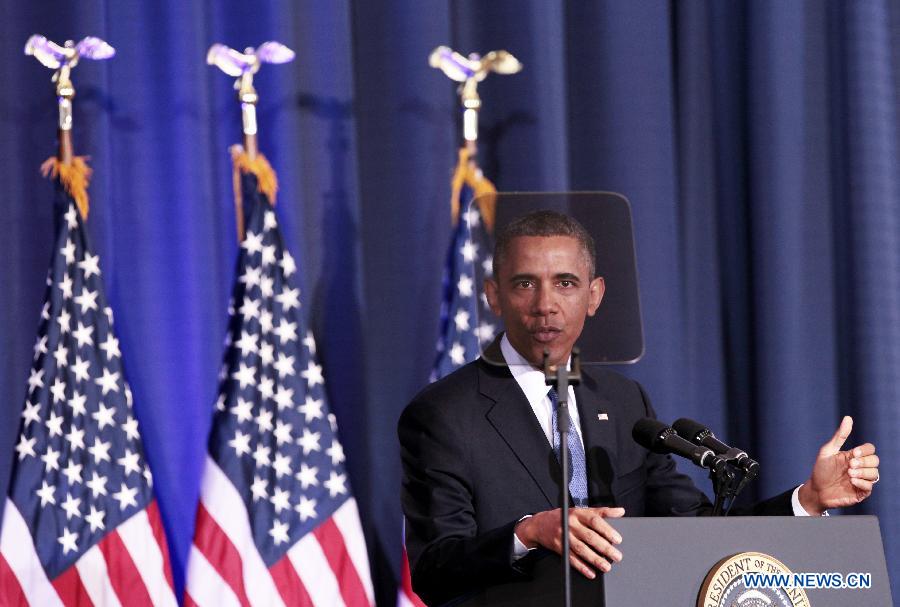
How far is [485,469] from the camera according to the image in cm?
285

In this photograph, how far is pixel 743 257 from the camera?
515 centimetres

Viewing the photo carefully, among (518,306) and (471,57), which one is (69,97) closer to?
(471,57)

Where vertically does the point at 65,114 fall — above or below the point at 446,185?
above

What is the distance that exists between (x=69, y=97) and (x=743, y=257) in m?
2.76

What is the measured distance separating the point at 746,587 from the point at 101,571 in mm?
2671

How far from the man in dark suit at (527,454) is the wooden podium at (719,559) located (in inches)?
6.0

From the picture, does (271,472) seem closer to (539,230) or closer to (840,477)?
(539,230)

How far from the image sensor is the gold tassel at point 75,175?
435 cm

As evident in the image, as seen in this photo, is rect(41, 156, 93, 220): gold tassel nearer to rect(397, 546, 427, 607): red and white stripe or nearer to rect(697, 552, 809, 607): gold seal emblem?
rect(397, 546, 427, 607): red and white stripe

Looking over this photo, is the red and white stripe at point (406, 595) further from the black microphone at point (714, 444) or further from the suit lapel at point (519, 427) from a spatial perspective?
the black microphone at point (714, 444)

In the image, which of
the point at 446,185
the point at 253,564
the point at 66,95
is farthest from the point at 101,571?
the point at 446,185

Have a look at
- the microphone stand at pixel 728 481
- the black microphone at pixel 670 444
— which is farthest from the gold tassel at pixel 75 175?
the microphone stand at pixel 728 481

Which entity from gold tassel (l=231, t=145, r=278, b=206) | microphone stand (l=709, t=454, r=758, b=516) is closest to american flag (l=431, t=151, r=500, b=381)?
gold tassel (l=231, t=145, r=278, b=206)

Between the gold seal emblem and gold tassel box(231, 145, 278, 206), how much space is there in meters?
2.72
